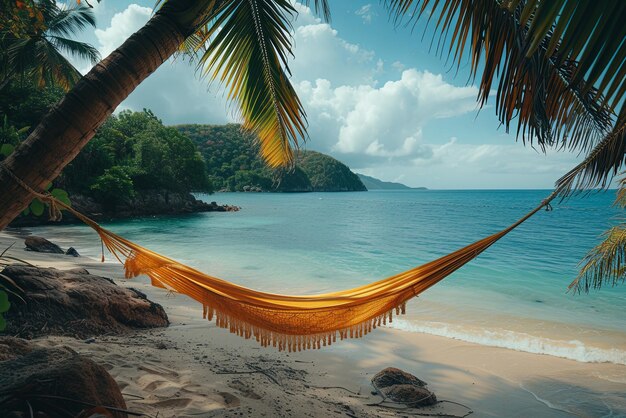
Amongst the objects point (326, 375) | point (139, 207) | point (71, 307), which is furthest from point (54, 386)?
point (139, 207)

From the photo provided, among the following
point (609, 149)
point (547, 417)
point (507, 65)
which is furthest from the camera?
point (547, 417)

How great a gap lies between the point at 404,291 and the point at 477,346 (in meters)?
2.13

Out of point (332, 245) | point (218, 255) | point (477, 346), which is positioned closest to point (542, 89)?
point (477, 346)

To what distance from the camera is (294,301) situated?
1.59 metres

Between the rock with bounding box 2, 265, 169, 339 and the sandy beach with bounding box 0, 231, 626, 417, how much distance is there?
0.13 meters

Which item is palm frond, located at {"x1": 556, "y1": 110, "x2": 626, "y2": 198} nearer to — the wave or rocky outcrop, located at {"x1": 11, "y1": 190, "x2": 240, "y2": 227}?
the wave

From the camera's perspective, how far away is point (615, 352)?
329 centimetres

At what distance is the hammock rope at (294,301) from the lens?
1452 millimetres

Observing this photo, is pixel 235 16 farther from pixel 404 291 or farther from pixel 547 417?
pixel 547 417

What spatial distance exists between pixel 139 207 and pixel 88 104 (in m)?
17.3

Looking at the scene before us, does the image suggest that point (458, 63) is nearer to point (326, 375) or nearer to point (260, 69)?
point (260, 69)

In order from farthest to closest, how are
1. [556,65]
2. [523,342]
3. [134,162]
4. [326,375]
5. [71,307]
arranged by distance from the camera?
[134,162], [523,342], [326,375], [71,307], [556,65]

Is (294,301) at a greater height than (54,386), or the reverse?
(294,301)

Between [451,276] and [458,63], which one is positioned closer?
[458,63]
